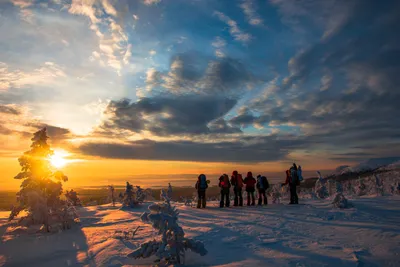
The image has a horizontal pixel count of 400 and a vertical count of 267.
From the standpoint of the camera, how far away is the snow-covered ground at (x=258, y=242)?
6.38 metres

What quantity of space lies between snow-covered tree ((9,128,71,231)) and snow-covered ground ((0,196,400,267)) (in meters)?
1.11

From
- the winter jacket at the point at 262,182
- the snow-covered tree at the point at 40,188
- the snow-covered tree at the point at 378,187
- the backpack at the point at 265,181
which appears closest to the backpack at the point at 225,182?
the winter jacket at the point at 262,182

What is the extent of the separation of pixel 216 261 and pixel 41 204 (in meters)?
11.2

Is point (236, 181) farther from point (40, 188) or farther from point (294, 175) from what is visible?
point (40, 188)

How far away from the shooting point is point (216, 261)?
661 cm

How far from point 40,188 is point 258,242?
1342 cm

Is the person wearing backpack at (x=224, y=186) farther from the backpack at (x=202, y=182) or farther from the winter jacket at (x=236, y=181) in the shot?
the backpack at (x=202, y=182)

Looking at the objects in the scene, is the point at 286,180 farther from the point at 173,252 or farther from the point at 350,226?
the point at 173,252

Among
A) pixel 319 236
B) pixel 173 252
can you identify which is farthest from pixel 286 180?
→ pixel 173 252

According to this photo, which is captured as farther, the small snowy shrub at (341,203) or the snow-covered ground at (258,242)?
the small snowy shrub at (341,203)

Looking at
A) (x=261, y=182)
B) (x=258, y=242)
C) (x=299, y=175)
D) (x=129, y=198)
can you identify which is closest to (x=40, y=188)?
(x=129, y=198)

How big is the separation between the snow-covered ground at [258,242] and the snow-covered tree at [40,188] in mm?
1115

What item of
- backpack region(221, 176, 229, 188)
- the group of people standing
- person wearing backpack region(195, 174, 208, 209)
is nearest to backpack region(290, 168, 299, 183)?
the group of people standing

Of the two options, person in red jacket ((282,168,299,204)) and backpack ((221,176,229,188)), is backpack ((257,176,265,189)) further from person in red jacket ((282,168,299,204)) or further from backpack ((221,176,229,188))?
backpack ((221,176,229,188))
